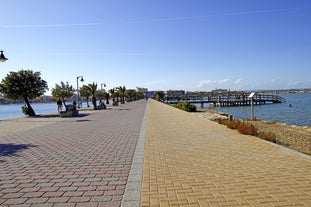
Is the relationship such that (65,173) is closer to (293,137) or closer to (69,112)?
(293,137)

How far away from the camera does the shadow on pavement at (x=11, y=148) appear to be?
7.07 meters

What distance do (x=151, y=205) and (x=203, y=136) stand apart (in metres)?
5.91

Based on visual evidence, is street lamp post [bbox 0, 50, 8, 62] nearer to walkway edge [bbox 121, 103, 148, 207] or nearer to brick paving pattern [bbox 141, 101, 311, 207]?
brick paving pattern [bbox 141, 101, 311, 207]

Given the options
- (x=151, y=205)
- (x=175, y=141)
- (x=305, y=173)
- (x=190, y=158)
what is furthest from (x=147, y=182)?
(x=175, y=141)

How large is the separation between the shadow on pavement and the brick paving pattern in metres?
3.75

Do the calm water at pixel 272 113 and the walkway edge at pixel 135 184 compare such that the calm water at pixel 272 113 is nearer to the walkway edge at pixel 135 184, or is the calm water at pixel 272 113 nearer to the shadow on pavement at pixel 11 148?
the shadow on pavement at pixel 11 148

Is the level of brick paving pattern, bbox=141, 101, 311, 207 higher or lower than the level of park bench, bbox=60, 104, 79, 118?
lower

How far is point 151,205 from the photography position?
11.6 feet

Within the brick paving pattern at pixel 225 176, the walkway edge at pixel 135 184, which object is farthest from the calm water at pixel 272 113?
the brick paving pattern at pixel 225 176

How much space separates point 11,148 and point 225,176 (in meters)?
6.50

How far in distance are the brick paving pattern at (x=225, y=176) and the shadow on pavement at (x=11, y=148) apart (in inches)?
148

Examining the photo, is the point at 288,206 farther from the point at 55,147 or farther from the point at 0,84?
the point at 0,84

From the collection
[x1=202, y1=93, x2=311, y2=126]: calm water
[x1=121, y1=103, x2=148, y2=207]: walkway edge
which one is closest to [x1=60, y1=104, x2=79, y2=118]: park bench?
[x1=121, y1=103, x2=148, y2=207]: walkway edge

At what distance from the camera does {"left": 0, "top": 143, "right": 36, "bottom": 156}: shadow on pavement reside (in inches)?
278
